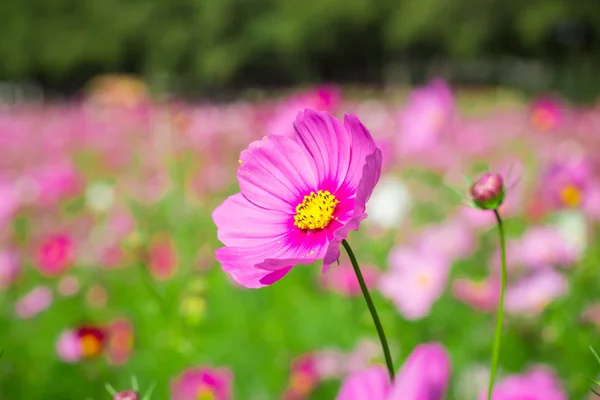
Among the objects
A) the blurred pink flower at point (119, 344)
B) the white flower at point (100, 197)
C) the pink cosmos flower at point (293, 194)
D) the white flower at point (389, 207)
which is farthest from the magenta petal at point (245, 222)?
the white flower at point (100, 197)

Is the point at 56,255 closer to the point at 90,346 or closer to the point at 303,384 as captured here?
the point at 90,346

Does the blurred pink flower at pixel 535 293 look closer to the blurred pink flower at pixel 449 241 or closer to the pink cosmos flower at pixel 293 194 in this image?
the blurred pink flower at pixel 449 241

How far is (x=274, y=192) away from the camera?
1.30ft

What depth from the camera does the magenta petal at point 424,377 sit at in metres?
0.23

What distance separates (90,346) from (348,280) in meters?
0.53

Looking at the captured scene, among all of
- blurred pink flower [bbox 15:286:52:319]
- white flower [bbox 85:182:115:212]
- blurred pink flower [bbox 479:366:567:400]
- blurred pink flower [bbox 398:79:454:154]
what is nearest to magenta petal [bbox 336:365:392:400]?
blurred pink flower [bbox 479:366:567:400]

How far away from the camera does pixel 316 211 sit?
388 millimetres

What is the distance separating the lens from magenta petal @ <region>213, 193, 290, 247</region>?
0.39 meters

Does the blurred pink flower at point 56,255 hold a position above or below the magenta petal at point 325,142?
below

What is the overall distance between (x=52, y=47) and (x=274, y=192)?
20.6 meters

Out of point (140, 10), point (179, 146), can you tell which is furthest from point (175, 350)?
point (140, 10)

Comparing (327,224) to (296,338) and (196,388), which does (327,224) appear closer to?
(196,388)

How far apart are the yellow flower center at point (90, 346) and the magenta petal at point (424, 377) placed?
2.35 feet

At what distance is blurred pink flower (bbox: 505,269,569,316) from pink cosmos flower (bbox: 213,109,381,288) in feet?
2.33
